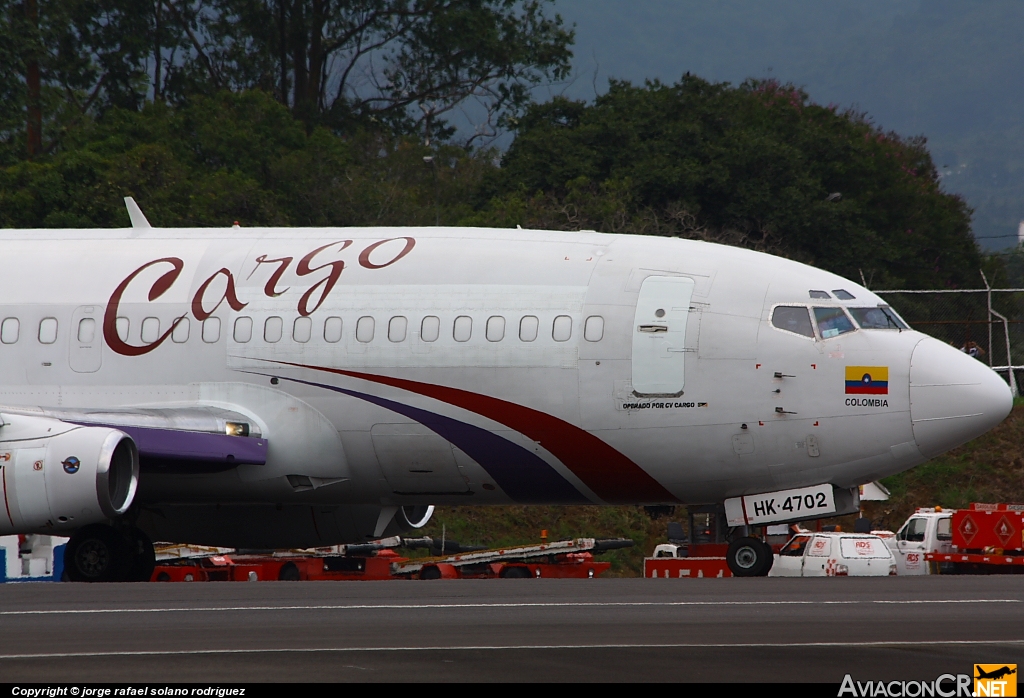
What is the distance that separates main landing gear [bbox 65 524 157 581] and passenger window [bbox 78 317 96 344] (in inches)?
98.7

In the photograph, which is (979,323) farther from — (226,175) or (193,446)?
(226,175)

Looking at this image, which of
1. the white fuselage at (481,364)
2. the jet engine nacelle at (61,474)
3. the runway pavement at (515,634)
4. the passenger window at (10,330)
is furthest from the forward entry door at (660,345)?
the passenger window at (10,330)

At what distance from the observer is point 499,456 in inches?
728

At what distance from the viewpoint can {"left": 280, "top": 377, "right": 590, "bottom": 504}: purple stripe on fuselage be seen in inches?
725

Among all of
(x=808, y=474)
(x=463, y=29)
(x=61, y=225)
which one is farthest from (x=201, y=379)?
(x=463, y=29)

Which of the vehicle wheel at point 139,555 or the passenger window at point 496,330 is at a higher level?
the passenger window at point 496,330

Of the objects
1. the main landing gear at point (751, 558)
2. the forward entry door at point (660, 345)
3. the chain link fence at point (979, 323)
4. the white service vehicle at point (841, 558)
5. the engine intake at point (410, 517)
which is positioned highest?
the chain link fence at point (979, 323)

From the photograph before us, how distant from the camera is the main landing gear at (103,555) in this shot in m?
19.1

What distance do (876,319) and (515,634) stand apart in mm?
9572

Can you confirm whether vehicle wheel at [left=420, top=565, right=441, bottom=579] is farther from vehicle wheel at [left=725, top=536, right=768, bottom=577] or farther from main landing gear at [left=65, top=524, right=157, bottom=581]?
vehicle wheel at [left=725, top=536, right=768, bottom=577]

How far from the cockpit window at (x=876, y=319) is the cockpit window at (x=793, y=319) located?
61 cm

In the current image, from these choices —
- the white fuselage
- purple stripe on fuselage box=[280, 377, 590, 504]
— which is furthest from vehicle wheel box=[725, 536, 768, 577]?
purple stripe on fuselage box=[280, 377, 590, 504]

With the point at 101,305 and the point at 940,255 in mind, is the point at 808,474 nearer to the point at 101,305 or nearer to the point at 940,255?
the point at 101,305

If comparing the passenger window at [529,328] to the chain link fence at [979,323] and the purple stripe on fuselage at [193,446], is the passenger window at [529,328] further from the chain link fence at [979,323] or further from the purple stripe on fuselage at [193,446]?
the chain link fence at [979,323]
